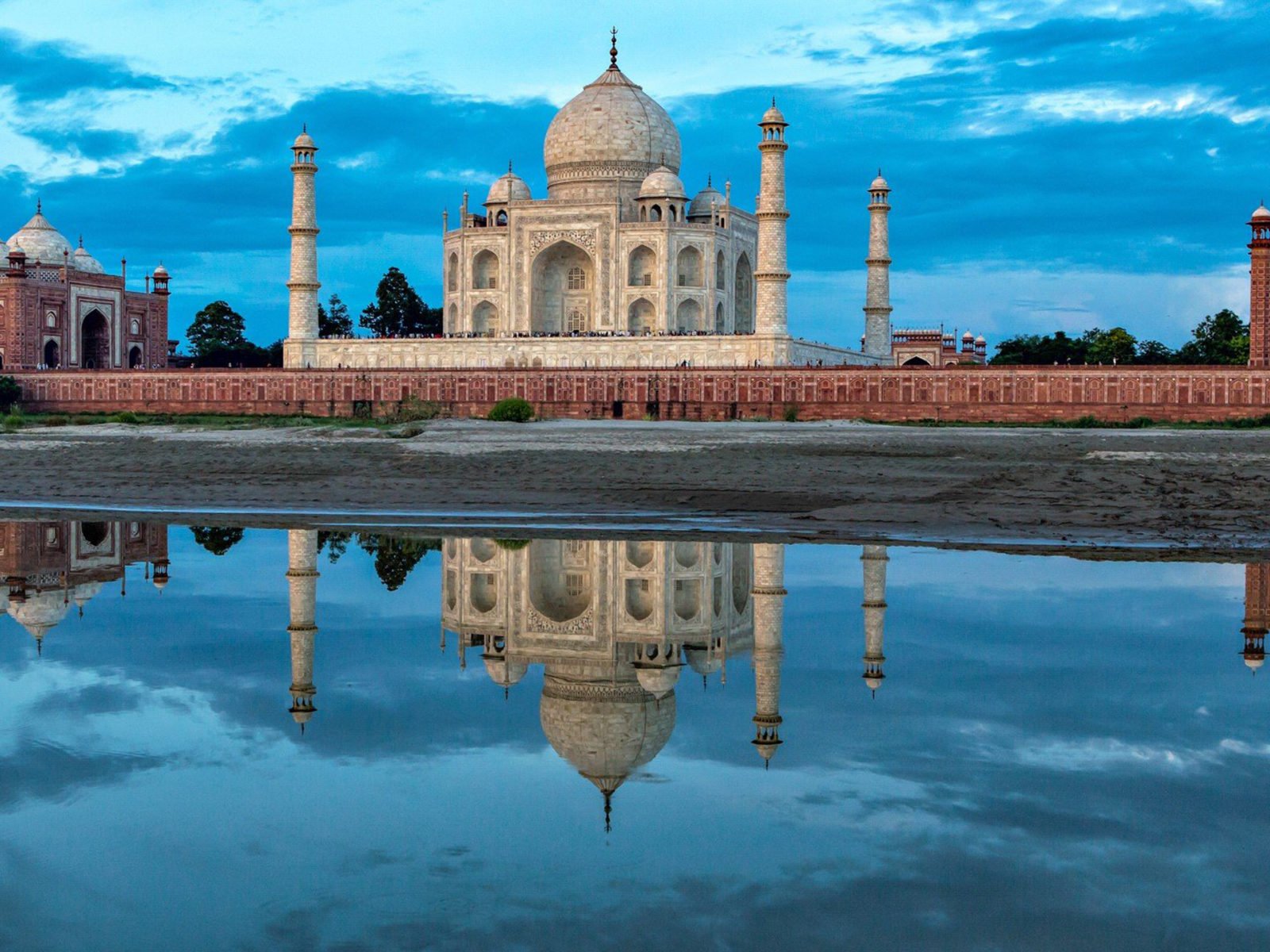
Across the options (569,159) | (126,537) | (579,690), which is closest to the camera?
(579,690)

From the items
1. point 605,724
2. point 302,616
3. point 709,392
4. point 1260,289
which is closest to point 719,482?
point 302,616

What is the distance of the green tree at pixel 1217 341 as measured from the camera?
49091mm

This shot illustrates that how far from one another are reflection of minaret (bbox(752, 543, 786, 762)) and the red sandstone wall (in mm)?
23780

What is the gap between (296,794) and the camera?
5.31m

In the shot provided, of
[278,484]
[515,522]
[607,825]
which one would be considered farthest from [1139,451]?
[607,825]

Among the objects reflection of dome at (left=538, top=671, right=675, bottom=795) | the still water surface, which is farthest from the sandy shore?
reflection of dome at (left=538, top=671, right=675, bottom=795)

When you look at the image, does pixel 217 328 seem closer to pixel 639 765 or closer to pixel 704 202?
pixel 704 202

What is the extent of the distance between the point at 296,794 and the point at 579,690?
6.90ft

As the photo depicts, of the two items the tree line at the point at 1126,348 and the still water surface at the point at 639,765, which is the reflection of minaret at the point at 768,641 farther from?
the tree line at the point at 1126,348

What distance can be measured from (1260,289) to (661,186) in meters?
17.6

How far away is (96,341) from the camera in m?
55.6

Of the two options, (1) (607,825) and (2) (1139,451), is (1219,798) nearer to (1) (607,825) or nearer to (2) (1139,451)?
(1) (607,825)

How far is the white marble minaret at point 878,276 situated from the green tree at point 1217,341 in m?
11.8

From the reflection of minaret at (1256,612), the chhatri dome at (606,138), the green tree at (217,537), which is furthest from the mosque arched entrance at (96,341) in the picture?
the reflection of minaret at (1256,612)
